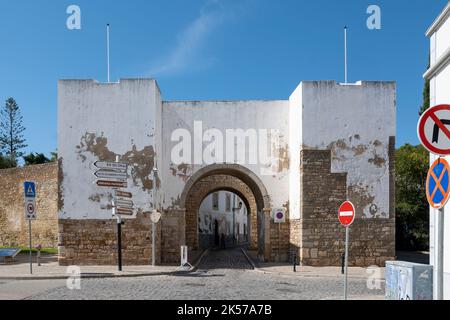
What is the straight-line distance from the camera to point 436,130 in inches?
204

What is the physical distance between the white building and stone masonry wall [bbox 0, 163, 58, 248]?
10.3 meters

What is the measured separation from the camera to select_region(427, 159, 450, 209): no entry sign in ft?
16.6

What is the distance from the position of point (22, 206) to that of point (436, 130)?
97.5 ft

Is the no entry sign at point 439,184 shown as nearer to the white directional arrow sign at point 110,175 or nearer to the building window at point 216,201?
the white directional arrow sign at point 110,175

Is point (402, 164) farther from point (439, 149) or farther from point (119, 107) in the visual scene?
point (439, 149)

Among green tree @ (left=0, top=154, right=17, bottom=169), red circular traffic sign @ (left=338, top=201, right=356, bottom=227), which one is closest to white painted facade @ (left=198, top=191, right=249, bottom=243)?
green tree @ (left=0, top=154, right=17, bottom=169)

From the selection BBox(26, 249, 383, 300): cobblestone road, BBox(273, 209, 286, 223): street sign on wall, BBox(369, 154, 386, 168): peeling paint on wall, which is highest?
BBox(369, 154, 386, 168): peeling paint on wall

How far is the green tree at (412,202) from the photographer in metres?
26.3

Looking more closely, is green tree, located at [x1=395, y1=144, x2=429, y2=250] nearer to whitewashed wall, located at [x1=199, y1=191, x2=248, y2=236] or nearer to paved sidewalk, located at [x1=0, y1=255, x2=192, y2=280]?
whitewashed wall, located at [x1=199, y1=191, x2=248, y2=236]

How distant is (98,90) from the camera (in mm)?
17969

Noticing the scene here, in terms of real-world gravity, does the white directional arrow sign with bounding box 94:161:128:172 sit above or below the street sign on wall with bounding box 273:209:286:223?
above

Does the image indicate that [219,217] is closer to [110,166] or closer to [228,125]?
[228,125]

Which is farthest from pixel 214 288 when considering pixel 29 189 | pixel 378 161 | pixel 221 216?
pixel 221 216

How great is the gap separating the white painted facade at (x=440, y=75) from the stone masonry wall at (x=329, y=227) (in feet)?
27.8
